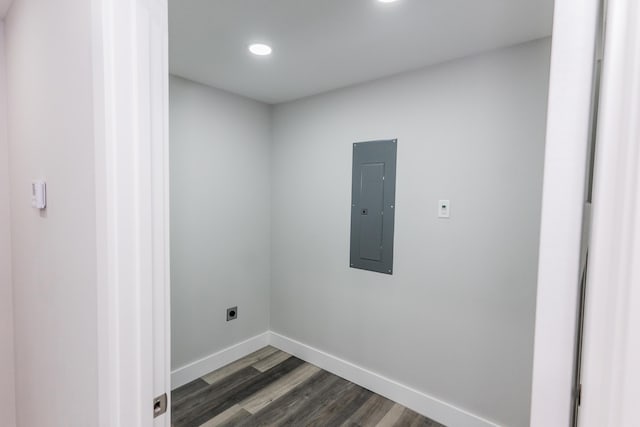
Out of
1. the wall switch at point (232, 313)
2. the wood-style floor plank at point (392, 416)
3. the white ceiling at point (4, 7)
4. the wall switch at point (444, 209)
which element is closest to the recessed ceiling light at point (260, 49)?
the white ceiling at point (4, 7)

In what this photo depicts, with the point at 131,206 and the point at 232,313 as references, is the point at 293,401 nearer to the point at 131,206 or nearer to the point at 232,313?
the point at 232,313

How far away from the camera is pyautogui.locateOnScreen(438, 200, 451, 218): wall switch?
204 cm

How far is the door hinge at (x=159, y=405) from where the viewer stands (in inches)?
32.1

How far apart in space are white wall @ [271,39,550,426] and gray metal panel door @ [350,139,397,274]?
0.07 meters

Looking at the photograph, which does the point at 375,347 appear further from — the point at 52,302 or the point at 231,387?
the point at 52,302

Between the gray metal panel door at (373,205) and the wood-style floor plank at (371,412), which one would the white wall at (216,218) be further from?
the wood-style floor plank at (371,412)

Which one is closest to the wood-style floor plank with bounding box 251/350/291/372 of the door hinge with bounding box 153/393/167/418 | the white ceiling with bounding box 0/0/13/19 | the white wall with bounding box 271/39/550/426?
the white wall with bounding box 271/39/550/426

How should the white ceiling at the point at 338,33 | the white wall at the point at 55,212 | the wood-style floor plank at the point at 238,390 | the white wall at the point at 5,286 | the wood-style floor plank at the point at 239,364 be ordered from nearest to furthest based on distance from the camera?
1. the white wall at the point at 55,212
2. the white ceiling at the point at 338,33
3. the white wall at the point at 5,286
4. the wood-style floor plank at the point at 238,390
5. the wood-style floor plank at the point at 239,364

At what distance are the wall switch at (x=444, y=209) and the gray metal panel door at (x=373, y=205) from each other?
12.9 inches

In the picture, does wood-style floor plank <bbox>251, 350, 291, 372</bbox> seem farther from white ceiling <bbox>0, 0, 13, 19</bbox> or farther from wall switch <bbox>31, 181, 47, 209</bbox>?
white ceiling <bbox>0, 0, 13, 19</bbox>

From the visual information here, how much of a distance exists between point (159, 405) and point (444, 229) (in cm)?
178

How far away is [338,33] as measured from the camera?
5.50 ft

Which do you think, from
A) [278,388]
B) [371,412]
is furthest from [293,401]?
[371,412]

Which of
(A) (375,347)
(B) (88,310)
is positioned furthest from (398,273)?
(B) (88,310)
